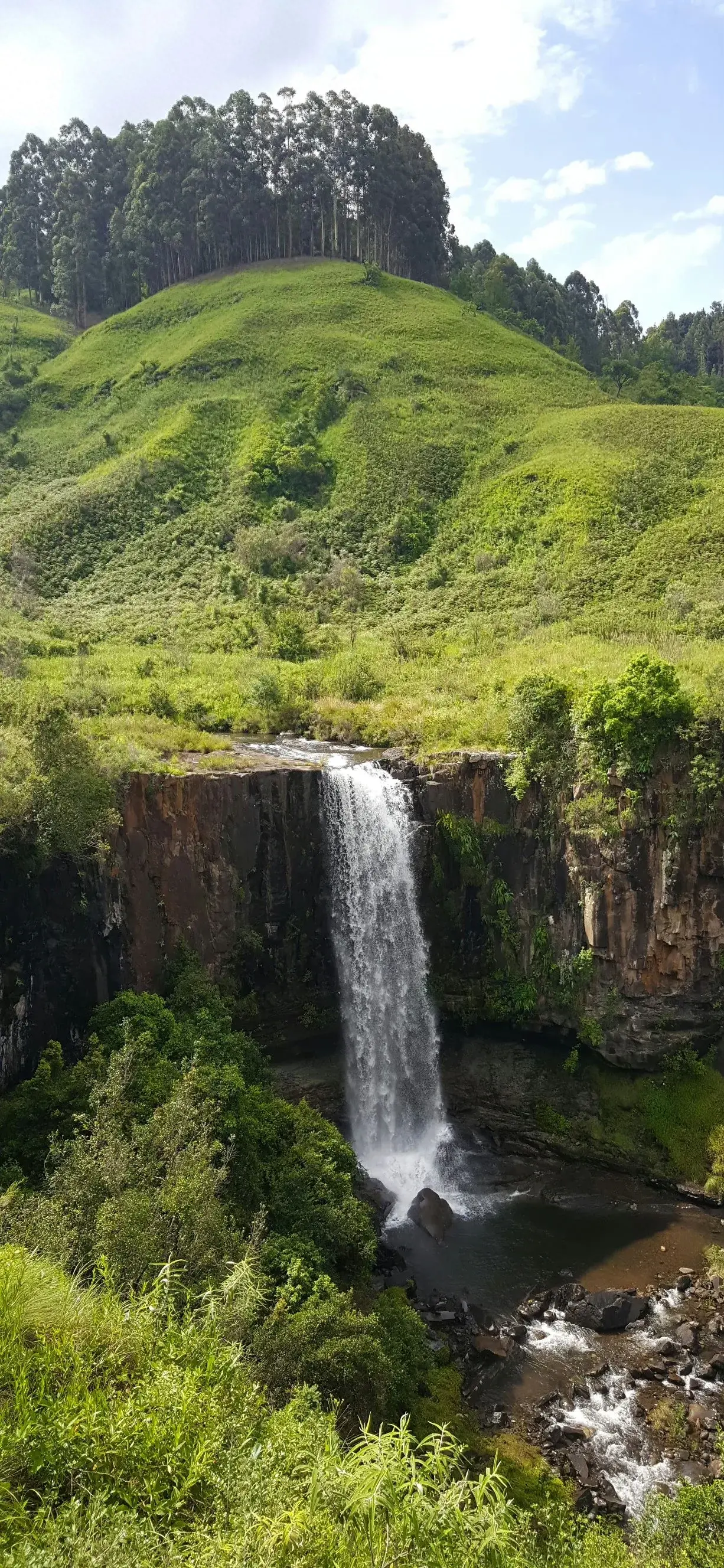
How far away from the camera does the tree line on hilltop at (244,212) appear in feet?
246

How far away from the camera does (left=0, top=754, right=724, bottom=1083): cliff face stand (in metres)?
20.4

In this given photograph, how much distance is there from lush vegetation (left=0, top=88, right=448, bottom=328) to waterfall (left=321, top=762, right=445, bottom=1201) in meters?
68.2

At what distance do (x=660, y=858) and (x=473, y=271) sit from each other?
3520 inches

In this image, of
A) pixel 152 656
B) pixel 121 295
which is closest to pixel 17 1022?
pixel 152 656

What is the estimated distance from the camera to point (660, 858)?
2173 cm

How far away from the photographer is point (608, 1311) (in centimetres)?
1719

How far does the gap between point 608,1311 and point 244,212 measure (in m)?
87.7

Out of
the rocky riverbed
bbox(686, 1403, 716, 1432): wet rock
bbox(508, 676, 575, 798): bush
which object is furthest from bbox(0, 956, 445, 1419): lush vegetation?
bbox(508, 676, 575, 798): bush

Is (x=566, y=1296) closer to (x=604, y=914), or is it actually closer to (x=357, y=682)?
(x=604, y=914)

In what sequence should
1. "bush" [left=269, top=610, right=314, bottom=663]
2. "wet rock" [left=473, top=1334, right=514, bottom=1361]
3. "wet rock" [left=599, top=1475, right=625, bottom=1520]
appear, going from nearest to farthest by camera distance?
1. "wet rock" [left=599, top=1475, right=625, bottom=1520]
2. "wet rock" [left=473, top=1334, right=514, bottom=1361]
3. "bush" [left=269, top=610, right=314, bottom=663]

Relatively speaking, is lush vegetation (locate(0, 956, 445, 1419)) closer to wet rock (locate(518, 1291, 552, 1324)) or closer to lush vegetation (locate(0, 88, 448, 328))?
wet rock (locate(518, 1291, 552, 1324))

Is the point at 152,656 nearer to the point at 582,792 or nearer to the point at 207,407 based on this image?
the point at 582,792

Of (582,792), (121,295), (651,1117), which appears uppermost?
(121,295)

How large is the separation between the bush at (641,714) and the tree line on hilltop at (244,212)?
56917 mm
